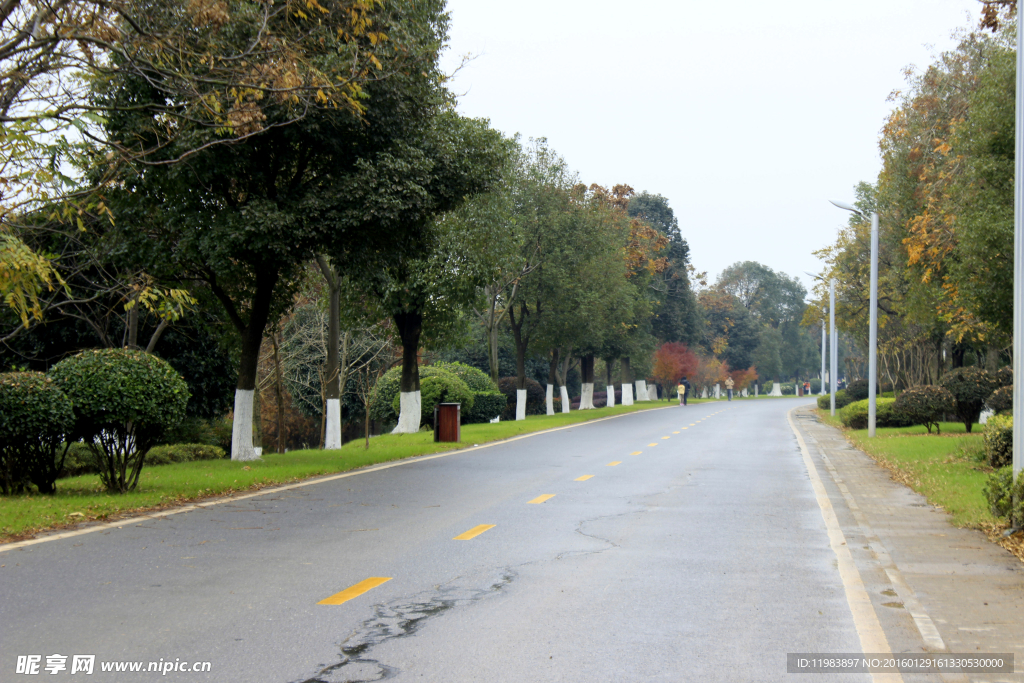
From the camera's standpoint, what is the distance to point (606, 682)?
15.7 ft

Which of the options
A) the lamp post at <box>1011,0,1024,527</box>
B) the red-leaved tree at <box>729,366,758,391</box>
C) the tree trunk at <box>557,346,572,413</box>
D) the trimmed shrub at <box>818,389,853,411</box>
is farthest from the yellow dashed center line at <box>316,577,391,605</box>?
the red-leaved tree at <box>729,366,758,391</box>

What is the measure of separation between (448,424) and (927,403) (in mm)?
14579

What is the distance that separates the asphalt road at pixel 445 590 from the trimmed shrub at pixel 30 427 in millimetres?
2347

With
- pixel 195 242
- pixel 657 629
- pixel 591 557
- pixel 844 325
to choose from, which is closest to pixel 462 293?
pixel 195 242

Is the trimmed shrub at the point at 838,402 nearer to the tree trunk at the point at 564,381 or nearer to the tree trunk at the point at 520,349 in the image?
the tree trunk at the point at 564,381

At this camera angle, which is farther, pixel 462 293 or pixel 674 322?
pixel 674 322

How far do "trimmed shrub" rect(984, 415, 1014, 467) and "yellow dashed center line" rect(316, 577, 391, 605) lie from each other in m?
12.1

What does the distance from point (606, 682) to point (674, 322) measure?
65.0 meters

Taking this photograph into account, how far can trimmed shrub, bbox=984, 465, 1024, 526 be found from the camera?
9227 mm

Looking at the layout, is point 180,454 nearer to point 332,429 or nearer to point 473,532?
point 332,429

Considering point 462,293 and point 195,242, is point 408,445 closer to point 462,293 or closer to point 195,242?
point 462,293

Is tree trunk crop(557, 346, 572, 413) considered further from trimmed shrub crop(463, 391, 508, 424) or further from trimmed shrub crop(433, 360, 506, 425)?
trimmed shrub crop(463, 391, 508, 424)

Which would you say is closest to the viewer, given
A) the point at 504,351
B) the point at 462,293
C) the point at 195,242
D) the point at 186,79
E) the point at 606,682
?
the point at 606,682

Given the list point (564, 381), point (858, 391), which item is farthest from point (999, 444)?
point (858, 391)
